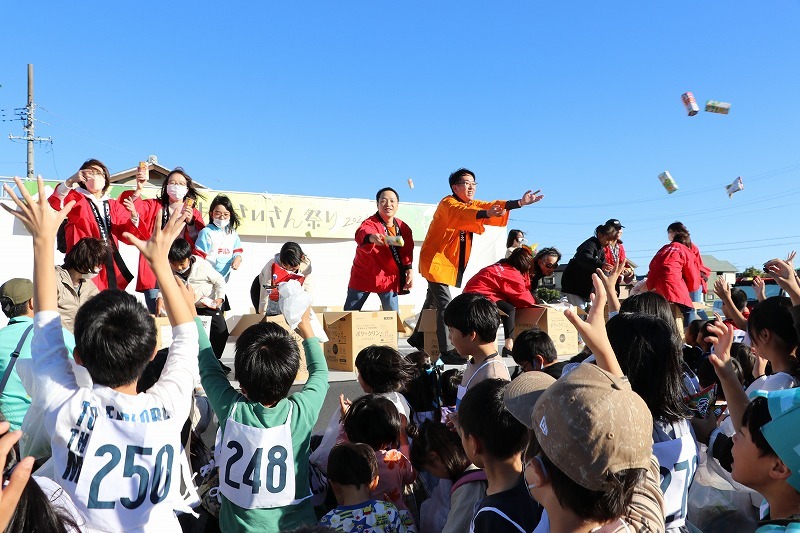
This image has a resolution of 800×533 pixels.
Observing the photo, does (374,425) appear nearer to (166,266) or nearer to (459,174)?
(166,266)

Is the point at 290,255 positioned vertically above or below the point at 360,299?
above

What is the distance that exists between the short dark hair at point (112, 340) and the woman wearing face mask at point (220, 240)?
4.58m

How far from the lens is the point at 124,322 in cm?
201

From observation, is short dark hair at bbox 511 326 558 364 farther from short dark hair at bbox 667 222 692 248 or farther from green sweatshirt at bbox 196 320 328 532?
A: short dark hair at bbox 667 222 692 248

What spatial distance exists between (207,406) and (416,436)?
1.22 m

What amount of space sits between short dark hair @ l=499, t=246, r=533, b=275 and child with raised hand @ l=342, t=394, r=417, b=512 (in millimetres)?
4018

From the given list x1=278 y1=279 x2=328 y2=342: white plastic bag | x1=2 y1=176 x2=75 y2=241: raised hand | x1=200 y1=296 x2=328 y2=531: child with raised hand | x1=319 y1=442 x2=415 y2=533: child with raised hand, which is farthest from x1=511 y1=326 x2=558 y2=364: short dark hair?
x1=2 y1=176 x2=75 y2=241: raised hand

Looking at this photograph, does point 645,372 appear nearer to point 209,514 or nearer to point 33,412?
point 209,514

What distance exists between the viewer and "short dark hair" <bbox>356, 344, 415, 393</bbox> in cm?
341

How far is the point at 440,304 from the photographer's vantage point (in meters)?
6.65

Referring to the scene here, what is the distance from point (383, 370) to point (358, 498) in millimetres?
1003

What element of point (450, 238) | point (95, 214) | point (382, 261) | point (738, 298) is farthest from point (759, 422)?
point (382, 261)

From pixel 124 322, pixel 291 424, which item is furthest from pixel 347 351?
pixel 124 322

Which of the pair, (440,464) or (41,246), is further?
(440,464)
